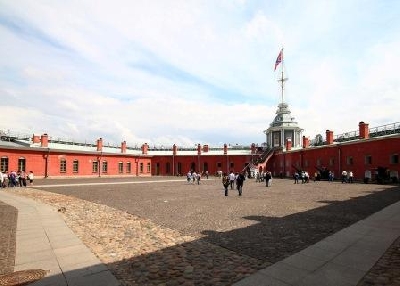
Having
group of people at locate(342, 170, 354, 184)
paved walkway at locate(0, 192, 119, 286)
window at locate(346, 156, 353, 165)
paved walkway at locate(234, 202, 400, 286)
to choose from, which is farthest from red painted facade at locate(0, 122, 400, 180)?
paved walkway at locate(0, 192, 119, 286)

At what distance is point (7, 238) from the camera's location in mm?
8820

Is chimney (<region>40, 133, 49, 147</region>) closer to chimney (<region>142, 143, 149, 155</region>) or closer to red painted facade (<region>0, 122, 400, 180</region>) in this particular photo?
red painted facade (<region>0, 122, 400, 180</region>)

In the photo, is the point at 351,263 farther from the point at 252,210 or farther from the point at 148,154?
the point at 148,154

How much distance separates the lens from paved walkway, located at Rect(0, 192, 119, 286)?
5.79m

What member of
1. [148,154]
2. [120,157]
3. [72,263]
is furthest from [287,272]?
[148,154]

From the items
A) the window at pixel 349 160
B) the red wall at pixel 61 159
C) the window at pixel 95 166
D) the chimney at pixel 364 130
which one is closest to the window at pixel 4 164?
the red wall at pixel 61 159

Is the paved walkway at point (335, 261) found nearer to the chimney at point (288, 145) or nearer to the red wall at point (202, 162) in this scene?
the chimney at point (288, 145)

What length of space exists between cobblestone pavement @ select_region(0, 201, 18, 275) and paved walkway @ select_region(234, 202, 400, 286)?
5128 millimetres

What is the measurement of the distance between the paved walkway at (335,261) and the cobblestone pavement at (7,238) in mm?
5128

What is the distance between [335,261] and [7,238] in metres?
8.94

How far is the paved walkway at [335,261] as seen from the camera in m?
5.56

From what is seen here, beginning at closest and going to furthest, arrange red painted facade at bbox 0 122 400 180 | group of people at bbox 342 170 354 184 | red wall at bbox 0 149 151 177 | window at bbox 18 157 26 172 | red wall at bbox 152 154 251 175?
group of people at bbox 342 170 354 184 → red painted facade at bbox 0 122 400 180 → red wall at bbox 0 149 151 177 → window at bbox 18 157 26 172 → red wall at bbox 152 154 251 175

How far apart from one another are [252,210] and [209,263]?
757 centimetres

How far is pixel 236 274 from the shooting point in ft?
19.5
